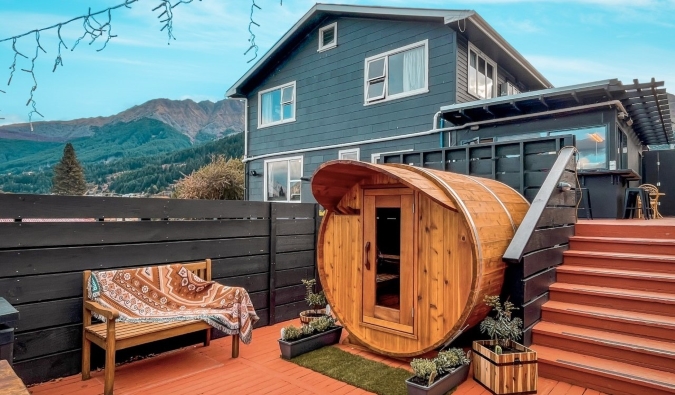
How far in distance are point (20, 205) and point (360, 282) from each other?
3.07m

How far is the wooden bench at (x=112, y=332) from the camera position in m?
3.07

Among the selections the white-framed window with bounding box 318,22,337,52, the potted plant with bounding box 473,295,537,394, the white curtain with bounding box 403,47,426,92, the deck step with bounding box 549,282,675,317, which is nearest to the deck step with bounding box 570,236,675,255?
the deck step with bounding box 549,282,675,317

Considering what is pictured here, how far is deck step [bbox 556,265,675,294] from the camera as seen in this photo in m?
3.69

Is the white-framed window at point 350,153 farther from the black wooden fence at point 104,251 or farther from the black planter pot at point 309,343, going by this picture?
the black planter pot at point 309,343

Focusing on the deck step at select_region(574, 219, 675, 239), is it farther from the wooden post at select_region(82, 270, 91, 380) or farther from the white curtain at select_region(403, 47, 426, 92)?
the white curtain at select_region(403, 47, 426, 92)

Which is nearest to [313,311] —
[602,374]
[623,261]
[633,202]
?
[602,374]

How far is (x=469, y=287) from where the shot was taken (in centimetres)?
332

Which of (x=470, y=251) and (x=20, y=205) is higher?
(x=20, y=205)

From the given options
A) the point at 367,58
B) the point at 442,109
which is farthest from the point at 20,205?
the point at 367,58

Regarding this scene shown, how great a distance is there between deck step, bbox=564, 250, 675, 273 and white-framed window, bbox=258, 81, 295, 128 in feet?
29.3

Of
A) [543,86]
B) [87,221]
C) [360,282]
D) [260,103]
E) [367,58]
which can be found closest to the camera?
[87,221]

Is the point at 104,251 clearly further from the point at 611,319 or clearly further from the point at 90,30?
the point at 611,319

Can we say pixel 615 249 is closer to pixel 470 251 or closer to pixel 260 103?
pixel 470 251

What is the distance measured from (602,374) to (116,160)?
28.2 m
